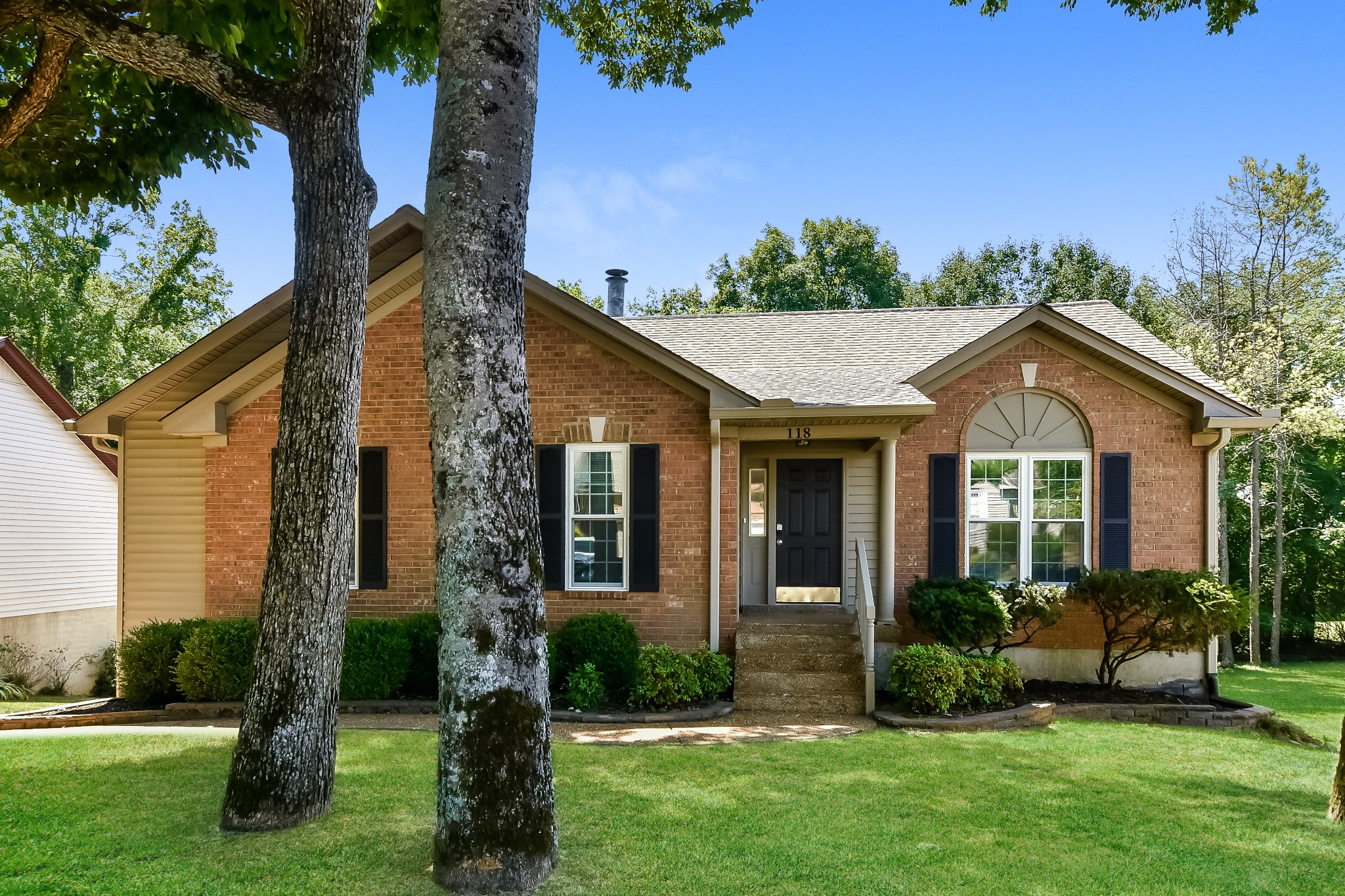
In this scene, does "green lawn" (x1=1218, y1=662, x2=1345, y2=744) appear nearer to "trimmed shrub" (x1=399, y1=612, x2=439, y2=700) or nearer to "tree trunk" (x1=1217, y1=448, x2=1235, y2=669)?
"tree trunk" (x1=1217, y1=448, x2=1235, y2=669)

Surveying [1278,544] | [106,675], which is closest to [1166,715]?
[1278,544]

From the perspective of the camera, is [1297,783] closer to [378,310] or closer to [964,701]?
[964,701]

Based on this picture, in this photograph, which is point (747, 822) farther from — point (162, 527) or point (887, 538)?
point (162, 527)

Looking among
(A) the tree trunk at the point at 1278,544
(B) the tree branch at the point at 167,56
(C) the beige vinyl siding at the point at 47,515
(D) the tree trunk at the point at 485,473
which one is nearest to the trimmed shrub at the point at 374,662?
(D) the tree trunk at the point at 485,473

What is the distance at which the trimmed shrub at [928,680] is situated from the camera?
8656 mm

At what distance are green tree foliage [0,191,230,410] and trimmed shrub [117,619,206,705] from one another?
2134 cm

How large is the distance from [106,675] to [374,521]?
9482mm

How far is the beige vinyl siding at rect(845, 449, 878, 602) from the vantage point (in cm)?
1138

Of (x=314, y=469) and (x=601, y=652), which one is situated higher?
(x=314, y=469)

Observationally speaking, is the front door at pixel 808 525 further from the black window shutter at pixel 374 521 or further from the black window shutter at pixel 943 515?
the black window shutter at pixel 374 521

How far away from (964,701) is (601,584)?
4.39 metres

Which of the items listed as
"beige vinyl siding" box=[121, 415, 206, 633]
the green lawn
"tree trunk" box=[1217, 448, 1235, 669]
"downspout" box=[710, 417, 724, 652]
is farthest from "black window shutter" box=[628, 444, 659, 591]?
"tree trunk" box=[1217, 448, 1235, 669]

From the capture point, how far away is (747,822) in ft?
16.8

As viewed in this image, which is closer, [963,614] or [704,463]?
[963,614]
